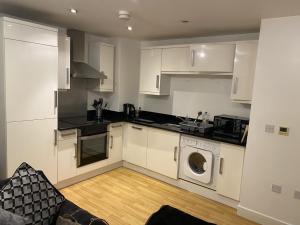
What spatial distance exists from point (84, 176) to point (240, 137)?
7.89ft

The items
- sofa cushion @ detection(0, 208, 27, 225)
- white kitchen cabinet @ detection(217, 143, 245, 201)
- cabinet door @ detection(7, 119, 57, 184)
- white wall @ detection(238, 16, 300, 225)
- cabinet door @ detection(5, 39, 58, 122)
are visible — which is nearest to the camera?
sofa cushion @ detection(0, 208, 27, 225)

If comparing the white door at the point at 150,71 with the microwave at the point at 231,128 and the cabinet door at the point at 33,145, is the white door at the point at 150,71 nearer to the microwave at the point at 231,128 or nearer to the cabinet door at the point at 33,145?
the microwave at the point at 231,128

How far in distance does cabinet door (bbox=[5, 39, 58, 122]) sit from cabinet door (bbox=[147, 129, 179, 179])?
61.7 inches

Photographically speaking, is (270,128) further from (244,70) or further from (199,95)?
(199,95)

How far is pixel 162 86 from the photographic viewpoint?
4.02 m

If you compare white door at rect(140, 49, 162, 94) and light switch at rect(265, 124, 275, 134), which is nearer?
light switch at rect(265, 124, 275, 134)

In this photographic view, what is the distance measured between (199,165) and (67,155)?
1.95 meters

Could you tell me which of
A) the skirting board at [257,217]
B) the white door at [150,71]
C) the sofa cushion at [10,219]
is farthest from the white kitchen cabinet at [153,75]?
the sofa cushion at [10,219]

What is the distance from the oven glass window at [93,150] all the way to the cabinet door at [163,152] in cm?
76

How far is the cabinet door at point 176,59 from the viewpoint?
11.7 feet

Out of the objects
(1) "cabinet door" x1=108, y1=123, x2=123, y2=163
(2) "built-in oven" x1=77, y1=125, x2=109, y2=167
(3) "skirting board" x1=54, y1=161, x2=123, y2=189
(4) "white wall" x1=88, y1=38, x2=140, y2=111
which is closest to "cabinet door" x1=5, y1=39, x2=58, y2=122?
(2) "built-in oven" x1=77, y1=125, x2=109, y2=167

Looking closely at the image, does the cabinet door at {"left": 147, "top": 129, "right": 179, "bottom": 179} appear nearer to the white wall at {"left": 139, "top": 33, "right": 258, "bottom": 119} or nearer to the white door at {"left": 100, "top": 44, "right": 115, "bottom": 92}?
the white wall at {"left": 139, "top": 33, "right": 258, "bottom": 119}

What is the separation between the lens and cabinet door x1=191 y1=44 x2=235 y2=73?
10.3 feet

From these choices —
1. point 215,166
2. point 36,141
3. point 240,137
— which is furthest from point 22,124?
point 240,137
